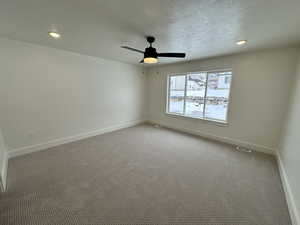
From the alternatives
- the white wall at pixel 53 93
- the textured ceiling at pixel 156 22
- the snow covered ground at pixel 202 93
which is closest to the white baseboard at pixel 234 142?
the snow covered ground at pixel 202 93

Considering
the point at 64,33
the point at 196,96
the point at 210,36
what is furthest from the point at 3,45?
the point at 196,96

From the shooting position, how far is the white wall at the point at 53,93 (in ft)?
8.29

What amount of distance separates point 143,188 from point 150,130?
8.85ft

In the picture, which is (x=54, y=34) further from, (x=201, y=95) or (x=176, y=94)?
(x=201, y=95)

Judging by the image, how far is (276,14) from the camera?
1498mm

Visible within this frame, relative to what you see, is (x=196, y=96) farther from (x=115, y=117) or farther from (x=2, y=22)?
(x=2, y=22)

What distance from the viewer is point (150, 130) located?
4.52 metres

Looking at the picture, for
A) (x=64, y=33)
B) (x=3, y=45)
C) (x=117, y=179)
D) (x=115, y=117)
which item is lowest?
(x=117, y=179)

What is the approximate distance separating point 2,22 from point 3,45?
0.86 metres

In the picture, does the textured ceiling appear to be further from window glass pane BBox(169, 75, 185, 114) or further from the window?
window glass pane BBox(169, 75, 185, 114)

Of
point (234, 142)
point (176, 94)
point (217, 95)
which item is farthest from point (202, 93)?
point (234, 142)

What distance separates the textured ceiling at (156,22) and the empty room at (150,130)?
0.06 feet

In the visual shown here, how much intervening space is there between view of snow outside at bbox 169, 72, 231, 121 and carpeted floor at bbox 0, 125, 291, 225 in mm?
1243

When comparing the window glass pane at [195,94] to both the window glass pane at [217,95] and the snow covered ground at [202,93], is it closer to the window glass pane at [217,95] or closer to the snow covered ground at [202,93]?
the snow covered ground at [202,93]
